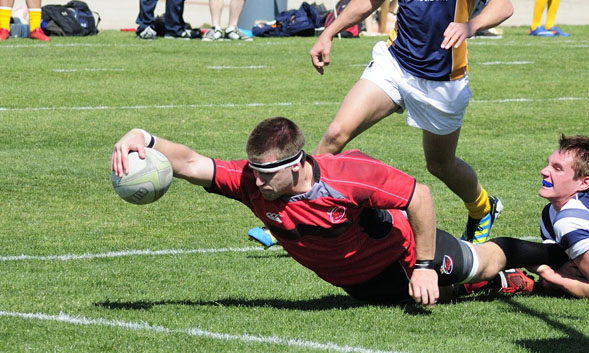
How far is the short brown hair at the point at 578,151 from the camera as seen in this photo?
616 cm

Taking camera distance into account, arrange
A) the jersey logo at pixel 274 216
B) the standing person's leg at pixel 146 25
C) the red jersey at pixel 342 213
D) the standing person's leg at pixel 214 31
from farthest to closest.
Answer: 1. the standing person's leg at pixel 146 25
2. the standing person's leg at pixel 214 31
3. the jersey logo at pixel 274 216
4. the red jersey at pixel 342 213

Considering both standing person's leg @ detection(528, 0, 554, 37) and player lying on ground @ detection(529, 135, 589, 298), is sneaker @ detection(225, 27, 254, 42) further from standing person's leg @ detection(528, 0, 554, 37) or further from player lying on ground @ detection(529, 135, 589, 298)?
player lying on ground @ detection(529, 135, 589, 298)

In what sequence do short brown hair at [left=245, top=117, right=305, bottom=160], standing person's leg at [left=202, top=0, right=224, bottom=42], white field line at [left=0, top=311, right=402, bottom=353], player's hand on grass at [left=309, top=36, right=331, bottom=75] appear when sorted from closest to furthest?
white field line at [left=0, top=311, right=402, bottom=353]
short brown hair at [left=245, top=117, right=305, bottom=160]
player's hand on grass at [left=309, top=36, right=331, bottom=75]
standing person's leg at [left=202, top=0, right=224, bottom=42]

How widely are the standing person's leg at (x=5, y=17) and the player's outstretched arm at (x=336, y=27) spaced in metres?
11.1

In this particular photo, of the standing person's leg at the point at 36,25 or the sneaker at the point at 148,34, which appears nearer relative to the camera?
the standing person's leg at the point at 36,25

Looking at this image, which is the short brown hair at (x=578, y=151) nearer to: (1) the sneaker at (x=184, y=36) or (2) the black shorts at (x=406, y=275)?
(2) the black shorts at (x=406, y=275)

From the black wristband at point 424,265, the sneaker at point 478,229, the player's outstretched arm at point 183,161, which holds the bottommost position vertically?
the sneaker at point 478,229

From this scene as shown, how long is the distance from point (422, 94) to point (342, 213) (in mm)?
1915

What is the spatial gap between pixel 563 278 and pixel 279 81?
382 inches

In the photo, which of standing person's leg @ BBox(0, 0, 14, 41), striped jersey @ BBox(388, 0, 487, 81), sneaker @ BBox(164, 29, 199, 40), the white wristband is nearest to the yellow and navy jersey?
striped jersey @ BBox(388, 0, 487, 81)

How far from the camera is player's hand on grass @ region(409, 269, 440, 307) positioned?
17.0 ft

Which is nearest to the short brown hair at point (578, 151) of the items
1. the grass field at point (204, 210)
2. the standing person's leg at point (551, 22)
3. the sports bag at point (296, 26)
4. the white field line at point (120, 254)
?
the grass field at point (204, 210)

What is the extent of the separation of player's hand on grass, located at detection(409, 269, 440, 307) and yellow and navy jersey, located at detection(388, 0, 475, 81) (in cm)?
199

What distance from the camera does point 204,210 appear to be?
838cm
